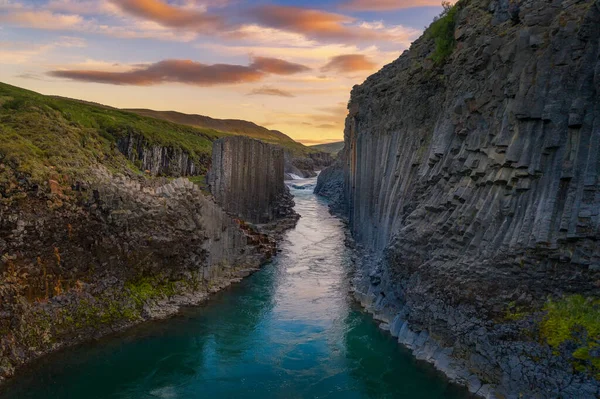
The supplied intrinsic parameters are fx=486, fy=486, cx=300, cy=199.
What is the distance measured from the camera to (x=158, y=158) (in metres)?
60.0

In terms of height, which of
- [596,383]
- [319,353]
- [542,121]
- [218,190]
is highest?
[542,121]

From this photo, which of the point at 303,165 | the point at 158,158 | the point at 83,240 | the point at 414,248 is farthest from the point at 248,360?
the point at 303,165

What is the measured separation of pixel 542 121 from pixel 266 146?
128 ft

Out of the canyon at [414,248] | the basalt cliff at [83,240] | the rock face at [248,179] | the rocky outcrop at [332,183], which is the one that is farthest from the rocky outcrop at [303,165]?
the canyon at [414,248]

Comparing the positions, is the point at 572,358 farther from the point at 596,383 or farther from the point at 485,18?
the point at 485,18

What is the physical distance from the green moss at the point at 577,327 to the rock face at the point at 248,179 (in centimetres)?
3255

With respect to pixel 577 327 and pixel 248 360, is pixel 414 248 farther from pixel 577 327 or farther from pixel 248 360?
pixel 248 360

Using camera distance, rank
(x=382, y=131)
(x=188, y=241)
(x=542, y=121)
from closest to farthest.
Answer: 1. (x=542, y=121)
2. (x=188, y=241)
3. (x=382, y=131)


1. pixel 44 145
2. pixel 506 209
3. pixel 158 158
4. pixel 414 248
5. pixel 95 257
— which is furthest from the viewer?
pixel 158 158

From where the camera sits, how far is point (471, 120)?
22.9 metres

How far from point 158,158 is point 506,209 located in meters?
48.6

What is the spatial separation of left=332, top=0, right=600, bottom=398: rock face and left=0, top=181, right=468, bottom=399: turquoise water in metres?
1.71

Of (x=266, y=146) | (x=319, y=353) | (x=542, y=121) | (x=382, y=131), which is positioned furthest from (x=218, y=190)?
(x=542, y=121)

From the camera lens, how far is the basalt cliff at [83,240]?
829 inches
